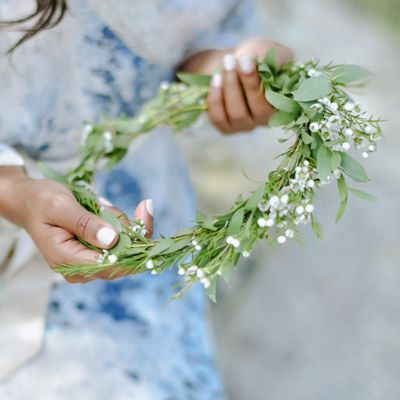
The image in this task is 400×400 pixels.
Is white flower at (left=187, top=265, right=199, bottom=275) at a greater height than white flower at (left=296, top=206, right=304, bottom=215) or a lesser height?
lesser

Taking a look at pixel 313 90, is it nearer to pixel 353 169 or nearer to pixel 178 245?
pixel 353 169

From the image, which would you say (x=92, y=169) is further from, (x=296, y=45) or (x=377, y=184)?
(x=296, y=45)

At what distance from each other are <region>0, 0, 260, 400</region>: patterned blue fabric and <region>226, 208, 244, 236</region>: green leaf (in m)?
0.34

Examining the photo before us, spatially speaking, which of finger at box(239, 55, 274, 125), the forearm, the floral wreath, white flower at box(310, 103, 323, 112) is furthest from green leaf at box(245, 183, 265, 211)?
the forearm

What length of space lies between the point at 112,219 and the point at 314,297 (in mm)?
983

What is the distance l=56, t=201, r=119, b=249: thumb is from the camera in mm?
742

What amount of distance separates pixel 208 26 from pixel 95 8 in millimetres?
233

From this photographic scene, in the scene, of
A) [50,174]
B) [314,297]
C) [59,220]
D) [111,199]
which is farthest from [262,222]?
[314,297]

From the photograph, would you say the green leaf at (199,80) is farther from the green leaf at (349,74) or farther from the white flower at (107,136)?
the green leaf at (349,74)

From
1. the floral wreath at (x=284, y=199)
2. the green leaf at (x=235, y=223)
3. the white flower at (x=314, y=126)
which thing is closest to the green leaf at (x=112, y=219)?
the floral wreath at (x=284, y=199)

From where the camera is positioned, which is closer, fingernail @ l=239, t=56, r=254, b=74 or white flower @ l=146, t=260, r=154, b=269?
white flower @ l=146, t=260, r=154, b=269

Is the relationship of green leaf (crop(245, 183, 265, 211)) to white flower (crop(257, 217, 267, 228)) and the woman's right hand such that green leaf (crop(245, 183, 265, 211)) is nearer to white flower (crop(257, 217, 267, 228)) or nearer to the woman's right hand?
white flower (crop(257, 217, 267, 228))

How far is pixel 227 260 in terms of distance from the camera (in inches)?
27.8

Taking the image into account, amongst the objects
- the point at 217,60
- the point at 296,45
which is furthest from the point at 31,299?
the point at 296,45
